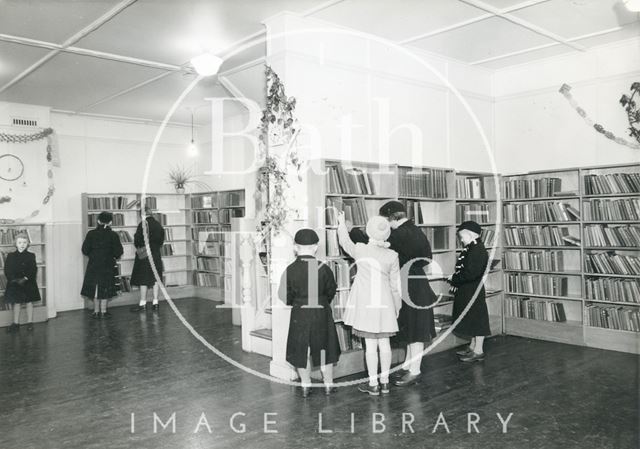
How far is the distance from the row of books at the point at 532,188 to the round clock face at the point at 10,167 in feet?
26.0

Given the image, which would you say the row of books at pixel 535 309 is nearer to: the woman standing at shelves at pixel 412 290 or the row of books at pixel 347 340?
the woman standing at shelves at pixel 412 290

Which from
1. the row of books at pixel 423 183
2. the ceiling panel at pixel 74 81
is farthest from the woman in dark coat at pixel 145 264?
the row of books at pixel 423 183

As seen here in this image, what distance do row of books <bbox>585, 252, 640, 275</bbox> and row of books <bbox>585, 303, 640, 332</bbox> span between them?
1.45 feet

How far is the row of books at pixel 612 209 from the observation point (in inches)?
240

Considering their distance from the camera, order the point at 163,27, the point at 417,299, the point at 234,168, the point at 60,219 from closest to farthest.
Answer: the point at 417,299, the point at 163,27, the point at 60,219, the point at 234,168

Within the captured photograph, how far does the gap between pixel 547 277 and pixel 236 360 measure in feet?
13.7

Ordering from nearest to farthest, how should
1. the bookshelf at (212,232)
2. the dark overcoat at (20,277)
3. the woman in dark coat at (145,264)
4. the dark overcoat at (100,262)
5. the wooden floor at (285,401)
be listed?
the wooden floor at (285,401)
the dark overcoat at (20,277)
the dark overcoat at (100,262)
the woman in dark coat at (145,264)
the bookshelf at (212,232)

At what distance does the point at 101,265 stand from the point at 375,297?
5.93m

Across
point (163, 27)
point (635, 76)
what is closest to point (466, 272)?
point (635, 76)

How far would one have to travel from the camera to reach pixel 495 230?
7.23 m

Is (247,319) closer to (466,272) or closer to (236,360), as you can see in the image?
(236,360)

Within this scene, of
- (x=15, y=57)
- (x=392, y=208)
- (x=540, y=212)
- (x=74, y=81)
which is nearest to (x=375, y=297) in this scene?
(x=392, y=208)

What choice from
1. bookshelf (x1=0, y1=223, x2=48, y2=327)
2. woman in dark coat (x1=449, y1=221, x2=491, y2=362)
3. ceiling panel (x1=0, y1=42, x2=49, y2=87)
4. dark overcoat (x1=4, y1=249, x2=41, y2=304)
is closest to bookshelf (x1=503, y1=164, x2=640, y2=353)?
woman in dark coat (x1=449, y1=221, x2=491, y2=362)

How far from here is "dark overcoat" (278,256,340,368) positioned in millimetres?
4602
